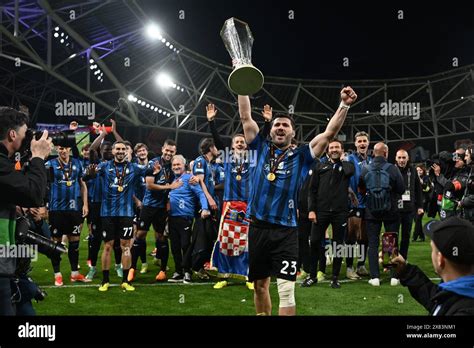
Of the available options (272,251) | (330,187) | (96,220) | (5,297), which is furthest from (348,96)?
(96,220)

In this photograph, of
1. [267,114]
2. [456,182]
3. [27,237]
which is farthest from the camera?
[456,182]

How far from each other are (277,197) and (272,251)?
512 millimetres

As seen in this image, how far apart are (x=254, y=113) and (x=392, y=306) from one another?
29.2 meters

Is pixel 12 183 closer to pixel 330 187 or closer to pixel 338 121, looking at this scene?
pixel 338 121

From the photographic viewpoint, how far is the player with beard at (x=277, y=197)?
423 cm

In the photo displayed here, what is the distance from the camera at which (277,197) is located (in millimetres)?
4418

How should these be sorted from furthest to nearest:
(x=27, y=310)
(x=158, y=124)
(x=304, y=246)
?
(x=158, y=124) → (x=304, y=246) → (x=27, y=310)

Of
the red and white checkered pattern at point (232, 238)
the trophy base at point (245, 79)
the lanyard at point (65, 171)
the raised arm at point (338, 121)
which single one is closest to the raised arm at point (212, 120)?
the trophy base at point (245, 79)

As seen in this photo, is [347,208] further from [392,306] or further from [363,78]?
[363,78]

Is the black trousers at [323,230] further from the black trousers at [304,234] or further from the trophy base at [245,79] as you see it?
the trophy base at [245,79]

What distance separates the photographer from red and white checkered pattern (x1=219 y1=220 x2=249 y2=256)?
7.03 m

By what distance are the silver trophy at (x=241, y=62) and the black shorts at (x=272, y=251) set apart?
50.3 inches

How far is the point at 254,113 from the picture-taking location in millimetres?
34250
